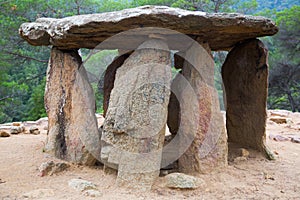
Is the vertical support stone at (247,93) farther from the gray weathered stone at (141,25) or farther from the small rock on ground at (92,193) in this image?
the small rock on ground at (92,193)

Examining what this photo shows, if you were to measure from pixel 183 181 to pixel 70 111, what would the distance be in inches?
78.4

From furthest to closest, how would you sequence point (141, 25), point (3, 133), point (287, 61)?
point (287, 61) → point (3, 133) → point (141, 25)

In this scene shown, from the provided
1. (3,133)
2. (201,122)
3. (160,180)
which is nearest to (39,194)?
(160,180)

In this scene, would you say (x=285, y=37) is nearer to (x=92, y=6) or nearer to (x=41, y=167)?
(x=92, y=6)

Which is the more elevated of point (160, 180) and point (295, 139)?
point (160, 180)

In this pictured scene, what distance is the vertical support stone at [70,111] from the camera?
4.14 meters

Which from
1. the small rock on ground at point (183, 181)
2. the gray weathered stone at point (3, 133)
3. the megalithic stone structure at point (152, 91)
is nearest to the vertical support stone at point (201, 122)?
the megalithic stone structure at point (152, 91)

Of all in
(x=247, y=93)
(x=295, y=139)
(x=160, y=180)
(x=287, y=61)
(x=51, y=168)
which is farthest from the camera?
(x=287, y=61)

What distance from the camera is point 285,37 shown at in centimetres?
1429

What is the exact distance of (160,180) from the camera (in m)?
3.42

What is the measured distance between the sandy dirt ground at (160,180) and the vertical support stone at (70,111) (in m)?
0.20

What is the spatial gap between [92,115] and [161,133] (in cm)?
123

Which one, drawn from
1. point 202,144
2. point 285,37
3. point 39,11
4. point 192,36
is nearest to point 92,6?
point 39,11

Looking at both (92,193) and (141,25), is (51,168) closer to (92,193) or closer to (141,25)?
(92,193)
